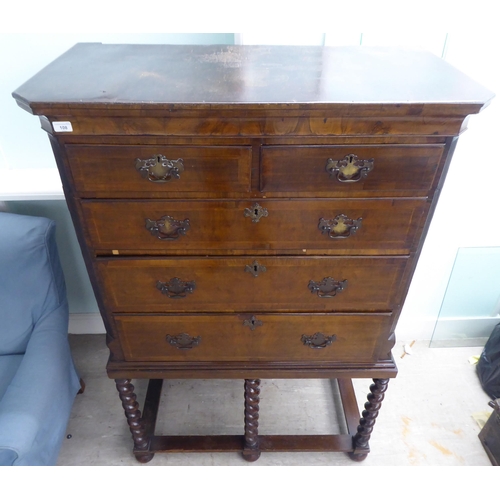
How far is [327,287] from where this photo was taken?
40.2 inches

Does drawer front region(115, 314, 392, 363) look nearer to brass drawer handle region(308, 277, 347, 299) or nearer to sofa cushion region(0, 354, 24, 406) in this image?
brass drawer handle region(308, 277, 347, 299)

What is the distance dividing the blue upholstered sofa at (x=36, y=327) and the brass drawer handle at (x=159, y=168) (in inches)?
27.8

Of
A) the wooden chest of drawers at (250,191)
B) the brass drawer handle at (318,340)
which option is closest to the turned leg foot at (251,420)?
the wooden chest of drawers at (250,191)

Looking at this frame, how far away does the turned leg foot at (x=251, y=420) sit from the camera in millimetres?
1250

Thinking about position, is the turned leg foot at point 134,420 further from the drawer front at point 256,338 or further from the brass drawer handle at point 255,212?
the brass drawer handle at point 255,212

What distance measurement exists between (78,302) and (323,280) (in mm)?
1282

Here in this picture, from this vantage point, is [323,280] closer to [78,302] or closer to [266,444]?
[266,444]

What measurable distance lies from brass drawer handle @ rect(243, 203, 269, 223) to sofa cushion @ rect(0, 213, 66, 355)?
0.82m

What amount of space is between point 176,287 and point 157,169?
33cm

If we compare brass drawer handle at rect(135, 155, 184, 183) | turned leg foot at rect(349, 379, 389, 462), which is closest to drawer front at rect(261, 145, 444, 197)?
brass drawer handle at rect(135, 155, 184, 183)

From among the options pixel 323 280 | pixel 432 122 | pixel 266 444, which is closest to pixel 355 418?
pixel 266 444

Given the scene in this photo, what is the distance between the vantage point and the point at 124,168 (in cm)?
83

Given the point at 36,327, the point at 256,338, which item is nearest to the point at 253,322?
the point at 256,338

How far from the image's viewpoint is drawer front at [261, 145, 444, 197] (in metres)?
0.82
